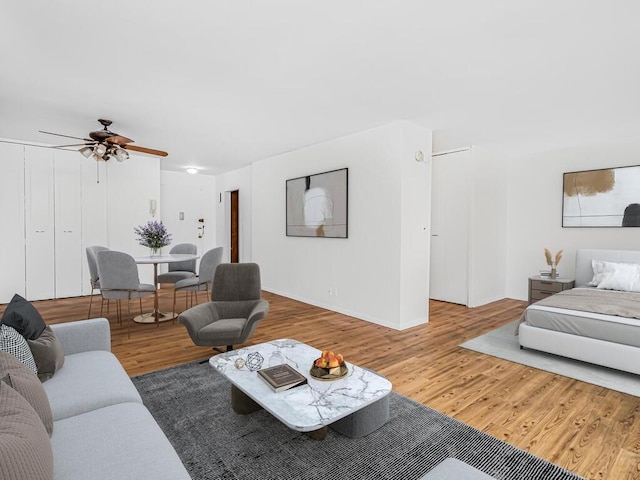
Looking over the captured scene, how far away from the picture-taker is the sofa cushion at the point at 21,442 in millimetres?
884

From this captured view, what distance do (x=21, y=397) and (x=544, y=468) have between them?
2.39 metres

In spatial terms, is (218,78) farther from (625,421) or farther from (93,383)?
(625,421)

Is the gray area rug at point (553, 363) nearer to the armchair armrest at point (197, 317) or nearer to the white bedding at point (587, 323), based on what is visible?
the white bedding at point (587, 323)

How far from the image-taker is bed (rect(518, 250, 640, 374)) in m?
2.92

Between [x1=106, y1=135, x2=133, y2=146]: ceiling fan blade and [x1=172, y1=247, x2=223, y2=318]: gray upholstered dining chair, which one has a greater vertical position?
[x1=106, y1=135, x2=133, y2=146]: ceiling fan blade

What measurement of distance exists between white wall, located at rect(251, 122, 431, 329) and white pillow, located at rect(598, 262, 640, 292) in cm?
211

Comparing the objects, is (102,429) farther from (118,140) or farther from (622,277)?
(622,277)

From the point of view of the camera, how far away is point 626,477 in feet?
5.80

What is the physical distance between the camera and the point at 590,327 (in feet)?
10.2

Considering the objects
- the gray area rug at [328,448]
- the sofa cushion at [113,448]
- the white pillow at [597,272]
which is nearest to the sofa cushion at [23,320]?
the sofa cushion at [113,448]

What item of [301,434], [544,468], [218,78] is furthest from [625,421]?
[218,78]

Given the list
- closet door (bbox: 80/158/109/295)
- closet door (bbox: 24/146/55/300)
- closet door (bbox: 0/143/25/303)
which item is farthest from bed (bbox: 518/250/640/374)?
closet door (bbox: 0/143/25/303)

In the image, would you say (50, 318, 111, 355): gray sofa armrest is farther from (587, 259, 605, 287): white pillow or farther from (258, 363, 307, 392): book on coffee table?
(587, 259, 605, 287): white pillow

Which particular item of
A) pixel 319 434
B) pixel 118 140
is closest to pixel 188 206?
pixel 118 140
